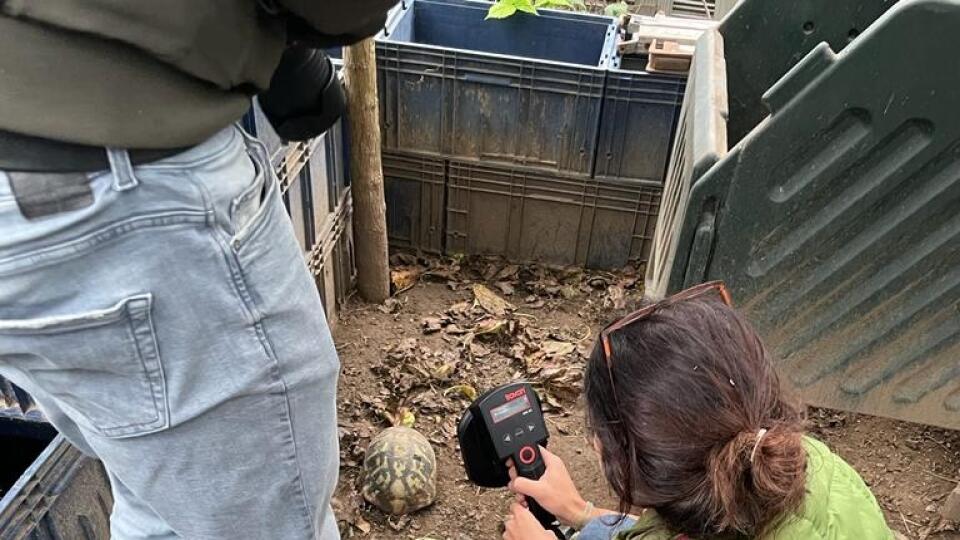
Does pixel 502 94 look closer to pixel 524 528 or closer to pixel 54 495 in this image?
pixel 524 528

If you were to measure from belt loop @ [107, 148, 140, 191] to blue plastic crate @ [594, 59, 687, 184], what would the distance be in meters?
2.91

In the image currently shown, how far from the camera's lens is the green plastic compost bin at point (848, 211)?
1957 mm

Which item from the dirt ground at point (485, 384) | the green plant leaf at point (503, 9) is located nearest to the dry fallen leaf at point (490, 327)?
the dirt ground at point (485, 384)

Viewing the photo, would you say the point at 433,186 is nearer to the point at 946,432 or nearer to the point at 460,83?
the point at 460,83

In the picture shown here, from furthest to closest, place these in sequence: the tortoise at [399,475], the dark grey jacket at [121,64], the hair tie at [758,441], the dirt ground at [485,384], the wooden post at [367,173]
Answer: the wooden post at [367,173] < the dirt ground at [485,384] < the tortoise at [399,475] < the hair tie at [758,441] < the dark grey jacket at [121,64]

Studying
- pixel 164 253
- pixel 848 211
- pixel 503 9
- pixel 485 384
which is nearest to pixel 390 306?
pixel 485 384

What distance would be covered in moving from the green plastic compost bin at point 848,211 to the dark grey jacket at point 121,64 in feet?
4.54

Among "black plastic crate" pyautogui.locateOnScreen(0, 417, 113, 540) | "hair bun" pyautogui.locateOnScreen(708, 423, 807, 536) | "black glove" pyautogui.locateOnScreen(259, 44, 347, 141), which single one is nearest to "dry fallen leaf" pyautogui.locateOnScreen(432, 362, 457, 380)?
"black plastic crate" pyautogui.locateOnScreen(0, 417, 113, 540)

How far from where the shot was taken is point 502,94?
387 centimetres

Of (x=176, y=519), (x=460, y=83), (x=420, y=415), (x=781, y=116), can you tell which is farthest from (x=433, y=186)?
(x=176, y=519)

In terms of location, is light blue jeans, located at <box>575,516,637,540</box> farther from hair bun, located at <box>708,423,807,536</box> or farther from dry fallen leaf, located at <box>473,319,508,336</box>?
dry fallen leaf, located at <box>473,319,508,336</box>

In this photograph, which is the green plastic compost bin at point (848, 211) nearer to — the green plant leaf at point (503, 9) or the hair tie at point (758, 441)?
the hair tie at point (758, 441)

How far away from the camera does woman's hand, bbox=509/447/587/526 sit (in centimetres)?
208

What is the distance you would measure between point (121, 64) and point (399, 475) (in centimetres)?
205
